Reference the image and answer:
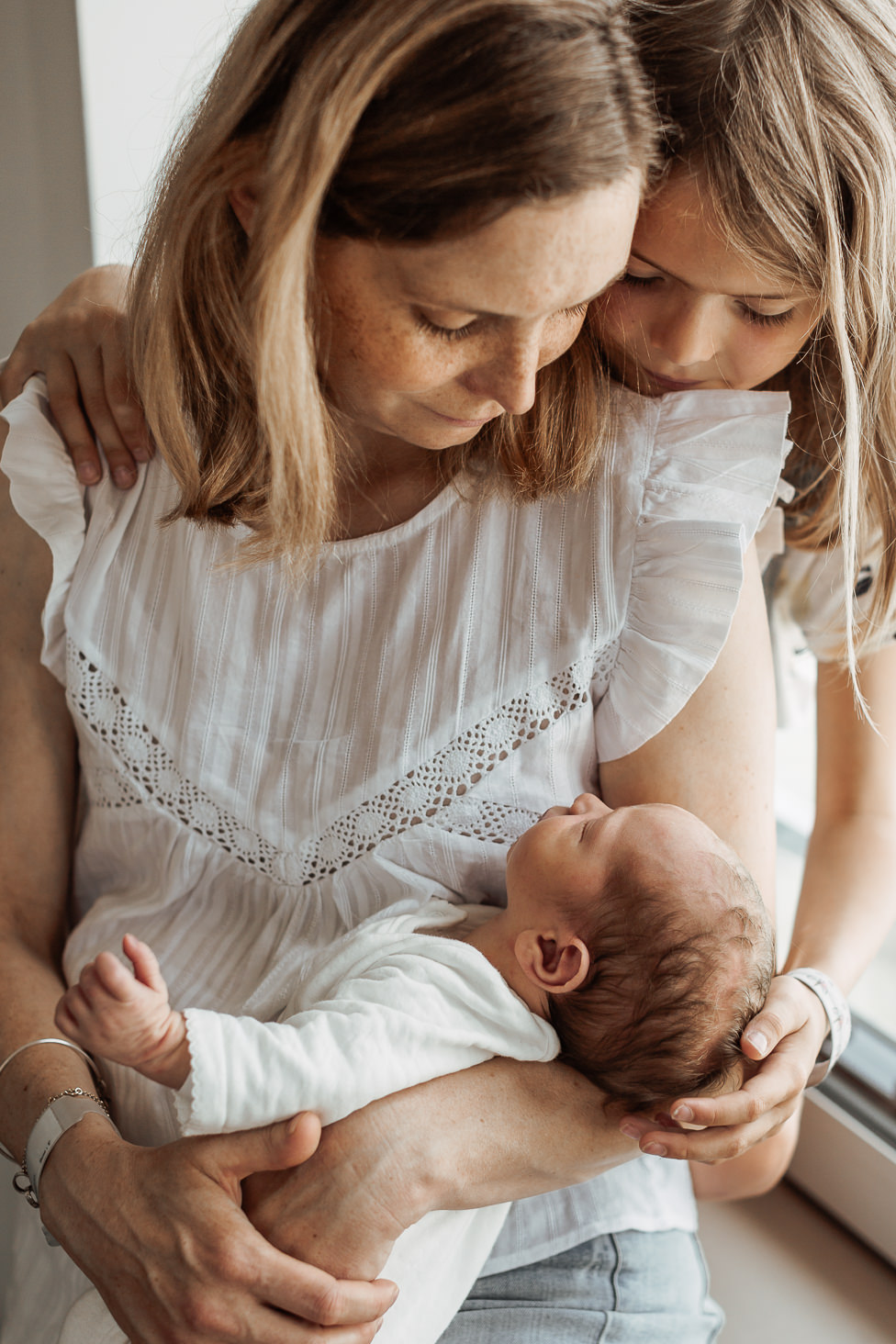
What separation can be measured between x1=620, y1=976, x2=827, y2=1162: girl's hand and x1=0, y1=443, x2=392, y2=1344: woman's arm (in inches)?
11.2

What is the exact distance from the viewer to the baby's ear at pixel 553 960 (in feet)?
3.30

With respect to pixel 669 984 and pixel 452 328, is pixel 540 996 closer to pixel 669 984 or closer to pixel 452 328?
pixel 669 984

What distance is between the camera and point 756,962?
3.34 feet

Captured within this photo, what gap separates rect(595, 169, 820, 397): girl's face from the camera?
3.19ft

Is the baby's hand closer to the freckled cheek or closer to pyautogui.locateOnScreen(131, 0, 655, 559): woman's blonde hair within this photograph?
pyautogui.locateOnScreen(131, 0, 655, 559): woman's blonde hair

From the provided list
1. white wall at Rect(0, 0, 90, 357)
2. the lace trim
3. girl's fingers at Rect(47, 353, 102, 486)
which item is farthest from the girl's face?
white wall at Rect(0, 0, 90, 357)

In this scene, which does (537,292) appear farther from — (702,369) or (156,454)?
(156,454)

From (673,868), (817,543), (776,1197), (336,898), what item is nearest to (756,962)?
(673,868)

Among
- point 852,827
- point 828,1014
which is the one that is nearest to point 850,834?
point 852,827

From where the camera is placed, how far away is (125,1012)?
822 millimetres

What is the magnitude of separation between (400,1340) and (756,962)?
1.63ft

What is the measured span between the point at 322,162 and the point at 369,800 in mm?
611

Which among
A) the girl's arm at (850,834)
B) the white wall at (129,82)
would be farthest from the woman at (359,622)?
the white wall at (129,82)

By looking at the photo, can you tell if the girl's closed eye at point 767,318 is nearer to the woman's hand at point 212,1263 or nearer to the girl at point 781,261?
the girl at point 781,261
